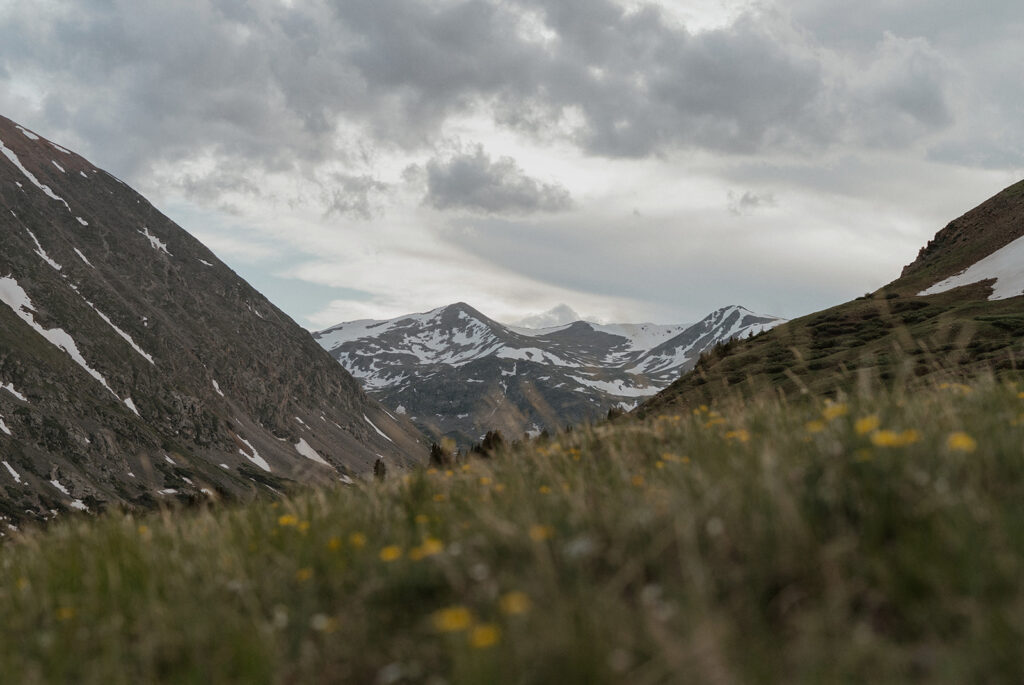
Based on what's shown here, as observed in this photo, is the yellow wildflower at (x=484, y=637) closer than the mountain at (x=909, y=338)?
Yes

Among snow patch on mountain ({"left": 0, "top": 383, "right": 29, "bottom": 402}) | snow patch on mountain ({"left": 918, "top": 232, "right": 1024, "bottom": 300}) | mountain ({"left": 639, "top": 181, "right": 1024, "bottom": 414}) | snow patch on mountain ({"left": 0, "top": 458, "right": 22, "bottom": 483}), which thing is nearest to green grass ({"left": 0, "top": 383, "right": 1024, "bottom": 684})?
mountain ({"left": 639, "top": 181, "right": 1024, "bottom": 414})

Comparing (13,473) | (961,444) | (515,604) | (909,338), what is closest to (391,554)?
(515,604)

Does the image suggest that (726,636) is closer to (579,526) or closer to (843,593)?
(843,593)

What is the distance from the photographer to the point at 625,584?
356cm

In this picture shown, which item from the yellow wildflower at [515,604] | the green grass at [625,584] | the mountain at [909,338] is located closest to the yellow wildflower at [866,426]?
the green grass at [625,584]

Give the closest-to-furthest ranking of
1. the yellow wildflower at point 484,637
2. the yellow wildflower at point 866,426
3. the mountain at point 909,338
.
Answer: the yellow wildflower at point 484,637
the yellow wildflower at point 866,426
the mountain at point 909,338

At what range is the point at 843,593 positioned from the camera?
295 centimetres

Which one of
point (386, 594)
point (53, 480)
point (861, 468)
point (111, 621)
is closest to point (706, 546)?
point (861, 468)

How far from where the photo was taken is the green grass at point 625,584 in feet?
9.25

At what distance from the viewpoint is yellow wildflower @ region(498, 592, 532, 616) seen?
9.74 ft

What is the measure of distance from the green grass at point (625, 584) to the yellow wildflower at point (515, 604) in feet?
0.06

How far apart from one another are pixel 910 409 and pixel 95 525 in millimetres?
8443

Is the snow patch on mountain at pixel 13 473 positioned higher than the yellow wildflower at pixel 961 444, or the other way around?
the yellow wildflower at pixel 961 444

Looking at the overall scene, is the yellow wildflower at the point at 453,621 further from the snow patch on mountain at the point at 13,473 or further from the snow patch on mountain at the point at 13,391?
the snow patch on mountain at the point at 13,391
